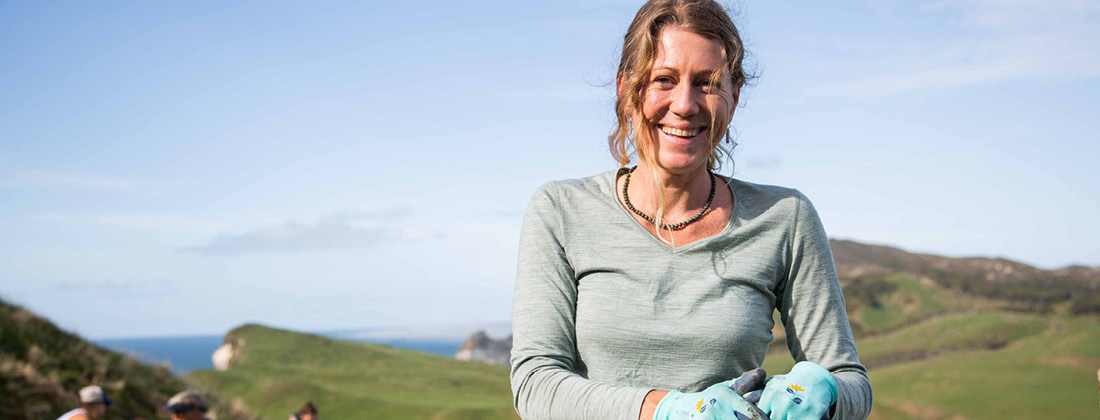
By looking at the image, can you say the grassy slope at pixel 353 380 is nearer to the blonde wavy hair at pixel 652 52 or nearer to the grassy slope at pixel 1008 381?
the grassy slope at pixel 1008 381

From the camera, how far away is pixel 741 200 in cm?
208

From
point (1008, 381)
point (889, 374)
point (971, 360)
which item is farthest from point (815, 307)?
point (971, 360)

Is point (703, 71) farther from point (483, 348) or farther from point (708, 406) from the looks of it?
point (483, 348)

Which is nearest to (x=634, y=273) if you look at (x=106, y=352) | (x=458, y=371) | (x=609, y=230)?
(x=609, y=230)

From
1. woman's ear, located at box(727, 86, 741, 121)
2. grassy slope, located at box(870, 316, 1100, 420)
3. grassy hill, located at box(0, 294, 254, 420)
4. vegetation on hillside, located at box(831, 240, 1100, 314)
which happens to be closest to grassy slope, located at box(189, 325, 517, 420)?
grassy hill, located at box(0, 294, 254, 420)

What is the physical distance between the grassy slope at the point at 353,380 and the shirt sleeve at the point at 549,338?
2184 centimetres

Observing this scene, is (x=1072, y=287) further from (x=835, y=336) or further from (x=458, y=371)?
(x=835, y=336)

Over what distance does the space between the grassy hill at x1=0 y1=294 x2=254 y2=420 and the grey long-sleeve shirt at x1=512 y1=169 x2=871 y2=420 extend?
39.2 feet

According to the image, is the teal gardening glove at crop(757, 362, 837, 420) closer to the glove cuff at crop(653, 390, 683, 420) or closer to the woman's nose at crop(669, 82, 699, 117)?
the glove cuff at crop(653, 390, 683, 420)

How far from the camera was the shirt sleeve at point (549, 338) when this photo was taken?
5.35 feet

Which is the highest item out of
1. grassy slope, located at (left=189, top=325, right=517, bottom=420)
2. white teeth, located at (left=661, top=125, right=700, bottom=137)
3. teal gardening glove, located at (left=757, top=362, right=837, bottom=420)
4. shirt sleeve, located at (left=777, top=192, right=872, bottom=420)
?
white teeth, located at (left=661, top=125, right=700, bottom=137)

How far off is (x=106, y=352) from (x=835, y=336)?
17450 millimetres

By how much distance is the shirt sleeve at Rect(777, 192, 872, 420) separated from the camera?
6.27 feet

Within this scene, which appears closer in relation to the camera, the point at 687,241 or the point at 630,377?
the point at 630,377
